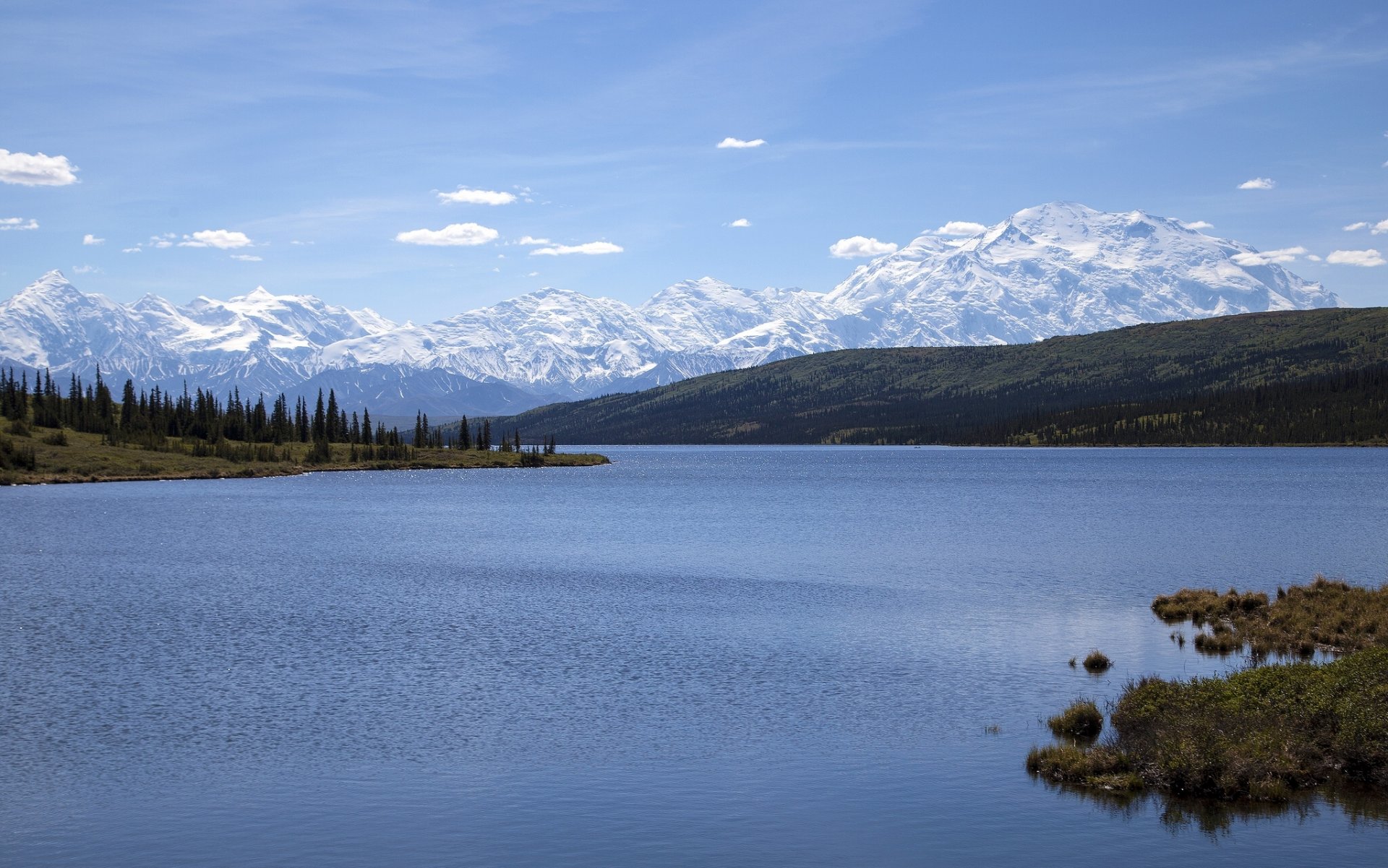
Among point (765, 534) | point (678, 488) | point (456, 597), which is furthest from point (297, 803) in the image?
point (678, 488)

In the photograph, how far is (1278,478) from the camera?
174m

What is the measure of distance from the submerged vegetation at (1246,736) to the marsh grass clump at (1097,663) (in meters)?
7.73

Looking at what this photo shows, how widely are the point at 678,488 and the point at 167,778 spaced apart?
15387 cm

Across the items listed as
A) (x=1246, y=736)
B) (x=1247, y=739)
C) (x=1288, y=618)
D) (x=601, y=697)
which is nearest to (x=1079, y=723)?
(x=1246, y=736)

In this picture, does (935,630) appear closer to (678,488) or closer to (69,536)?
(69,536)

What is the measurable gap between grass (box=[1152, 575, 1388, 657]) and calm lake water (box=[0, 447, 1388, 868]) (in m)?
1.98

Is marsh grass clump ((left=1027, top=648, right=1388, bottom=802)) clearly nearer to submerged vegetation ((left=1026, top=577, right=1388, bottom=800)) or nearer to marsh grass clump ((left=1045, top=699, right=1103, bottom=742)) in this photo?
submerged vegetation ((left=1026, top=577, right=1388, bottom=800))

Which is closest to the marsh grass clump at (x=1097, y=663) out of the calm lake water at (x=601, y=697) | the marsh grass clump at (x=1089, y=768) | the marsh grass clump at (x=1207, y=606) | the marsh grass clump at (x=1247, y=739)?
the calm lake water at (x=601, y=697)

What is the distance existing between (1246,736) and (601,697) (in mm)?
19439

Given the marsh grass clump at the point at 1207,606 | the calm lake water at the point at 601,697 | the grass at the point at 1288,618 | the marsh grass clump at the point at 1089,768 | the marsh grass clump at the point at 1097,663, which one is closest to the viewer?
the calm lake water at the point at 601,697

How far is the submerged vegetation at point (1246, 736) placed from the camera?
28.8 meters

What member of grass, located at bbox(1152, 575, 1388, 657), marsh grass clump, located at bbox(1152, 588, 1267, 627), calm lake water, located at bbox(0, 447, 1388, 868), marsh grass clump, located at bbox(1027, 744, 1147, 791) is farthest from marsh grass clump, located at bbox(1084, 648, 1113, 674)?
marsh grass clump, located at bbox(1027, 744, 1147, 791)

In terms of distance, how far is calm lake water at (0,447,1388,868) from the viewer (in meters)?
26.1

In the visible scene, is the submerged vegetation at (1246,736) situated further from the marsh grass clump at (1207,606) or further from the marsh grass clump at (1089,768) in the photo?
the marsh grass clump at (1207,606)
